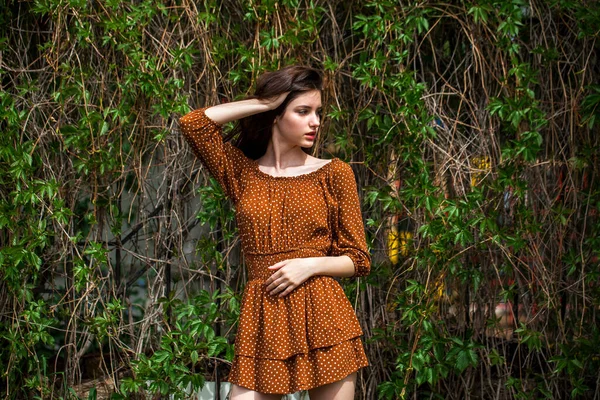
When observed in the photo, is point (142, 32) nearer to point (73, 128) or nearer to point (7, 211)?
point (73, 128)

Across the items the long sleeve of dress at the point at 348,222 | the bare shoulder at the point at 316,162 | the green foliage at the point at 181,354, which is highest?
the bare shoulder at the point at 316,162

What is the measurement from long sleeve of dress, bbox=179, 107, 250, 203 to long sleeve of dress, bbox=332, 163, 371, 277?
313 mm

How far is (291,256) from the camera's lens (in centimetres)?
276

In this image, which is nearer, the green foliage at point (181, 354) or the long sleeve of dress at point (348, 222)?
the long sleeve of dress at point (348, 222)

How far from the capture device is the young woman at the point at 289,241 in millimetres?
2699

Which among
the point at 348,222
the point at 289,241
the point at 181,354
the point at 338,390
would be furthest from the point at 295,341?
the point at 181,354

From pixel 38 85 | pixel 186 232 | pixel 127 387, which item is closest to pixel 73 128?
pixel 38 85

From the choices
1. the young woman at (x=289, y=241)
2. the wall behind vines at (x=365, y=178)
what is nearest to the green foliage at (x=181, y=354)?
the wall behind vines at (x=365, y=178)

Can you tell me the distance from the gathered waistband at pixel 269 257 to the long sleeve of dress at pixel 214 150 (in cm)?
22

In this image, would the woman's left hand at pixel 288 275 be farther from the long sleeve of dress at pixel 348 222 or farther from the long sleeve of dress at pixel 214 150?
the long sleeve of dress at pixel 214 150

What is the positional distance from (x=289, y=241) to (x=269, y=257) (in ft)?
0.26

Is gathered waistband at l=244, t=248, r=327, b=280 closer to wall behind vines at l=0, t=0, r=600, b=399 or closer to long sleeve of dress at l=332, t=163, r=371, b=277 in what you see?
long sleeve of dress at l=332, t=163, r=371, b=277

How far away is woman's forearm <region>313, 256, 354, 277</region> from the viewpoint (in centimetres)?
273

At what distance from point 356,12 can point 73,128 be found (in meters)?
1.26
